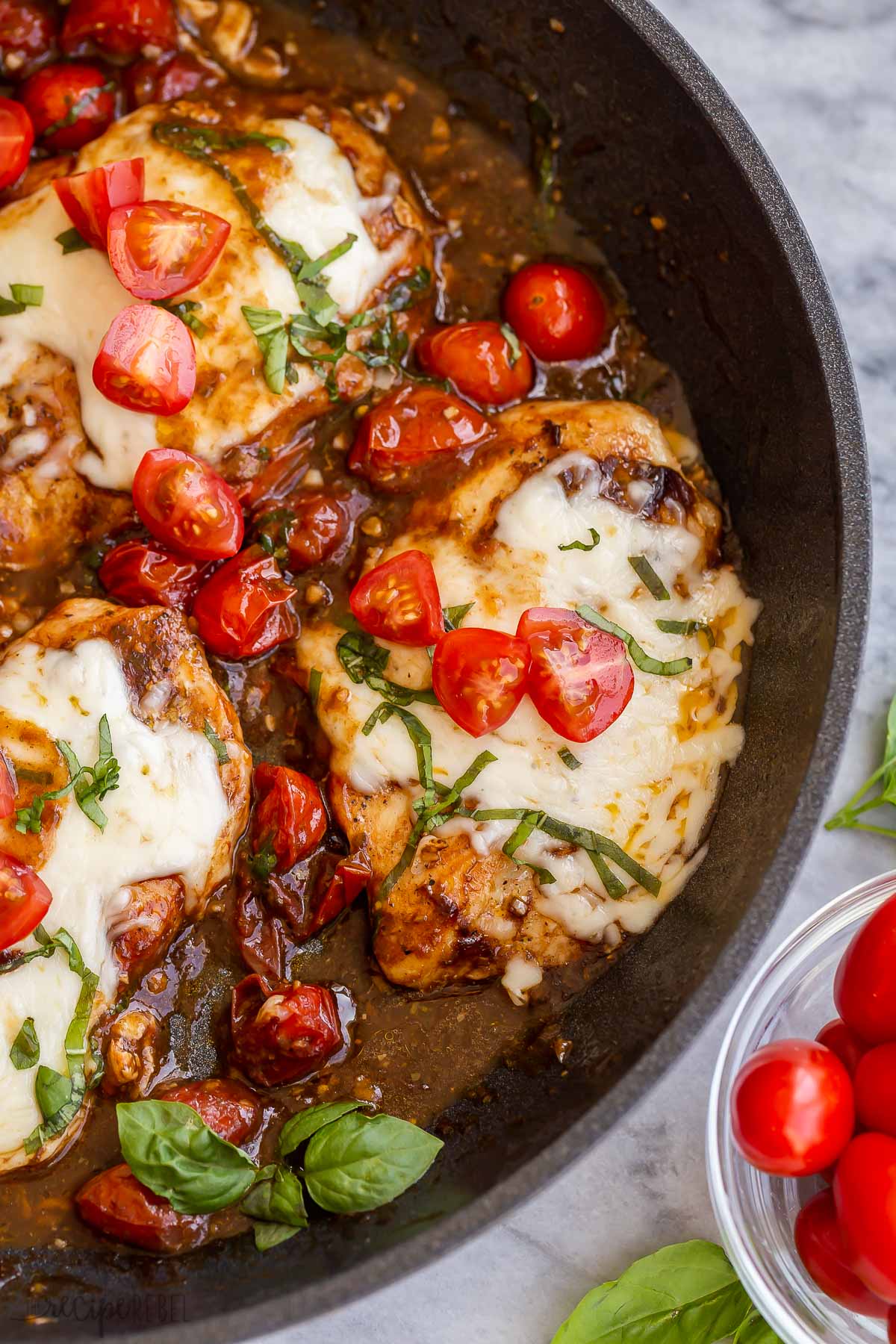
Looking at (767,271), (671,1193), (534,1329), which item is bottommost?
(534,1329)

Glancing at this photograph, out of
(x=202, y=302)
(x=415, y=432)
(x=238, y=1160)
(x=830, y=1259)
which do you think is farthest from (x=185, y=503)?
(x=830, y=1259)

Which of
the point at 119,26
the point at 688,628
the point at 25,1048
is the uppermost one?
Answer: the point at 119,26

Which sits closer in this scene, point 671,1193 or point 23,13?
point 671,1193

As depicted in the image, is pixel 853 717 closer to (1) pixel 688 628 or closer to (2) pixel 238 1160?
(1) pixel 688 628

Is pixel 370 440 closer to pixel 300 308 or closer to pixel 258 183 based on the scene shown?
pixel 300 308

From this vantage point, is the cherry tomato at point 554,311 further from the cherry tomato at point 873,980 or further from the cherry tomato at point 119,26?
the cherry tomato at point 873,980

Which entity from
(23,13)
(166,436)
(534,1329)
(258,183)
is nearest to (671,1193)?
(534,1329)

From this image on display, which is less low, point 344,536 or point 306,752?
point 344,536
